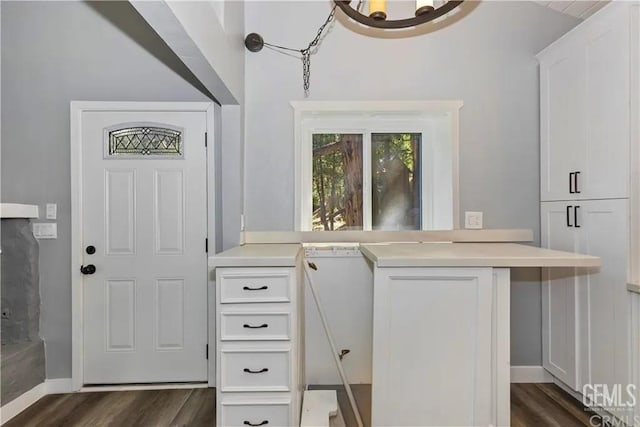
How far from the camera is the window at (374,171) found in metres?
2.69

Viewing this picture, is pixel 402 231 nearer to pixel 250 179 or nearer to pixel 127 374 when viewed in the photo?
pixel 250 179

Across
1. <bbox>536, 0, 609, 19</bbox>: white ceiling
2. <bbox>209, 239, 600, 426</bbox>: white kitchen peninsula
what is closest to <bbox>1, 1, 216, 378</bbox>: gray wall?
<bbox>209, 239, 600, 426</bbox>: white kitchen peninsula

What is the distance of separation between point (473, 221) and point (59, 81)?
317 cm

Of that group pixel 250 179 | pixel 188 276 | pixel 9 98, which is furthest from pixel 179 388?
pixel 9 98

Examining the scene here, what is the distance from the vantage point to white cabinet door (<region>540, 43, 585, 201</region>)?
213 centimetres

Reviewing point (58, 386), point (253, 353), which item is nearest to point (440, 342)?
point (253, 353)

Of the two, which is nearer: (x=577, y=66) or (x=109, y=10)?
(x=577, y=66)

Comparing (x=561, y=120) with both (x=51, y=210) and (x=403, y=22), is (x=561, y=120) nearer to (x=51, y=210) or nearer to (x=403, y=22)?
(x=403, y=22)

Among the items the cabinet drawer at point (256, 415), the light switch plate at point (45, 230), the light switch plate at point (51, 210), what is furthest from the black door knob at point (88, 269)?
the cabinet drawer at point (256, 415)

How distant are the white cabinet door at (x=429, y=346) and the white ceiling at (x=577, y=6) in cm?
217

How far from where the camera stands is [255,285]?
1.73m

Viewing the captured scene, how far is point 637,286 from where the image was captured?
5.76 ft

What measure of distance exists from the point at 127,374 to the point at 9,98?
2.14 metres

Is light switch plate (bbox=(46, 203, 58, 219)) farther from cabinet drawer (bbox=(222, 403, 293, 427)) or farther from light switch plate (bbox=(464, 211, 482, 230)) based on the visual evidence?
light switch plate (bbox=(464, 211, 482, 230))
